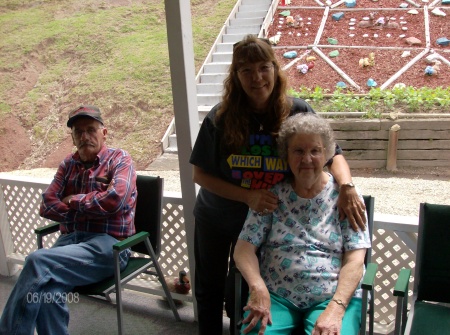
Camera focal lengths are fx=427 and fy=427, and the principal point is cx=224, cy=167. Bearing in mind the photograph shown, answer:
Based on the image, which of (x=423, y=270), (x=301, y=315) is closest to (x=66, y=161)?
(x=301, y=315)

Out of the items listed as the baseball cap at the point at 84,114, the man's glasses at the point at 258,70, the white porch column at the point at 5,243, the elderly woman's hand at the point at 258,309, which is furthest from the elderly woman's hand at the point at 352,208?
the white porch column at the point at 5,243

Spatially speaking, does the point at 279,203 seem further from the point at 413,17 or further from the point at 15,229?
the point at 413,17

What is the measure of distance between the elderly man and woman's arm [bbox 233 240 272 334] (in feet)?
2.40

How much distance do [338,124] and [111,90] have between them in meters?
4.53

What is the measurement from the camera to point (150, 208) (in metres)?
2.14

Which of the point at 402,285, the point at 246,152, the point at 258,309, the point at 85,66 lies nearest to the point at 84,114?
the point at 246,152

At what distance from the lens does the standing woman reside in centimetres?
146

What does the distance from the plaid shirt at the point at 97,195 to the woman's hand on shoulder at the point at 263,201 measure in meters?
0.72

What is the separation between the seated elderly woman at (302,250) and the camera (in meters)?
1.35

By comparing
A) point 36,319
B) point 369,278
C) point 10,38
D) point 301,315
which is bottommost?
point 36,319

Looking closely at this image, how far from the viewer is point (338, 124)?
3434 mm

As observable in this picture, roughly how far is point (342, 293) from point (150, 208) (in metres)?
1.11

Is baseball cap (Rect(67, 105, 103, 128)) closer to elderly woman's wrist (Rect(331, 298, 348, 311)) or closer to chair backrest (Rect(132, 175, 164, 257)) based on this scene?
chair backrest (Rect(132, 175, 164, 257))

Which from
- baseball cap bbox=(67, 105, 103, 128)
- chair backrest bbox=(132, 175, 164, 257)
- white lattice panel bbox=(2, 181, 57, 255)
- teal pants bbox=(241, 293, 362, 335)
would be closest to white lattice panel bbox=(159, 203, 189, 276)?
chair backrest bbox=(132, 175, 164, 257)
